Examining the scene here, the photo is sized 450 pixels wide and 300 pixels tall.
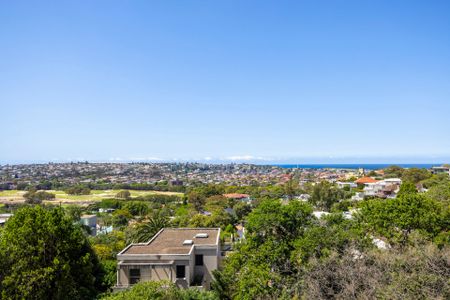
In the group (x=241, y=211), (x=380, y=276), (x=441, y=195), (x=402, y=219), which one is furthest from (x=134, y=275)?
(x=241, y=211)

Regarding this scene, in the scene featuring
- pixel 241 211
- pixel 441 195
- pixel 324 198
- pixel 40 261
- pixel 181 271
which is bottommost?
pixel 241 211

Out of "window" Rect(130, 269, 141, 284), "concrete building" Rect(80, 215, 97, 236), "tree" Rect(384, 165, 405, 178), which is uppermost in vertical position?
"tree" Rect(384, 165, 405, 178)

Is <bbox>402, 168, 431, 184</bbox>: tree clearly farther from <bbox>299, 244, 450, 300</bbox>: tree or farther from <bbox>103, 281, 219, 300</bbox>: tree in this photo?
<bbox>103, 281, 219, 300</bbox>: tree

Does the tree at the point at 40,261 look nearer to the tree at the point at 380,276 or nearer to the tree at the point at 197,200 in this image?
the tree at the point at 380,276

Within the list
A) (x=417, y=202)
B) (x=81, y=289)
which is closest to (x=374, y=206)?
(x=417, y=202)

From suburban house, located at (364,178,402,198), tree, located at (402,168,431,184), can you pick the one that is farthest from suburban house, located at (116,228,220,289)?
tree, located at (402,168,431,184)

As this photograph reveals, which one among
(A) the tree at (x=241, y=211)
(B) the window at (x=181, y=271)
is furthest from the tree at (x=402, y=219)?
(A) the tree at (x=241, y=211)

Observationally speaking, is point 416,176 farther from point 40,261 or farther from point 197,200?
point 40,261
